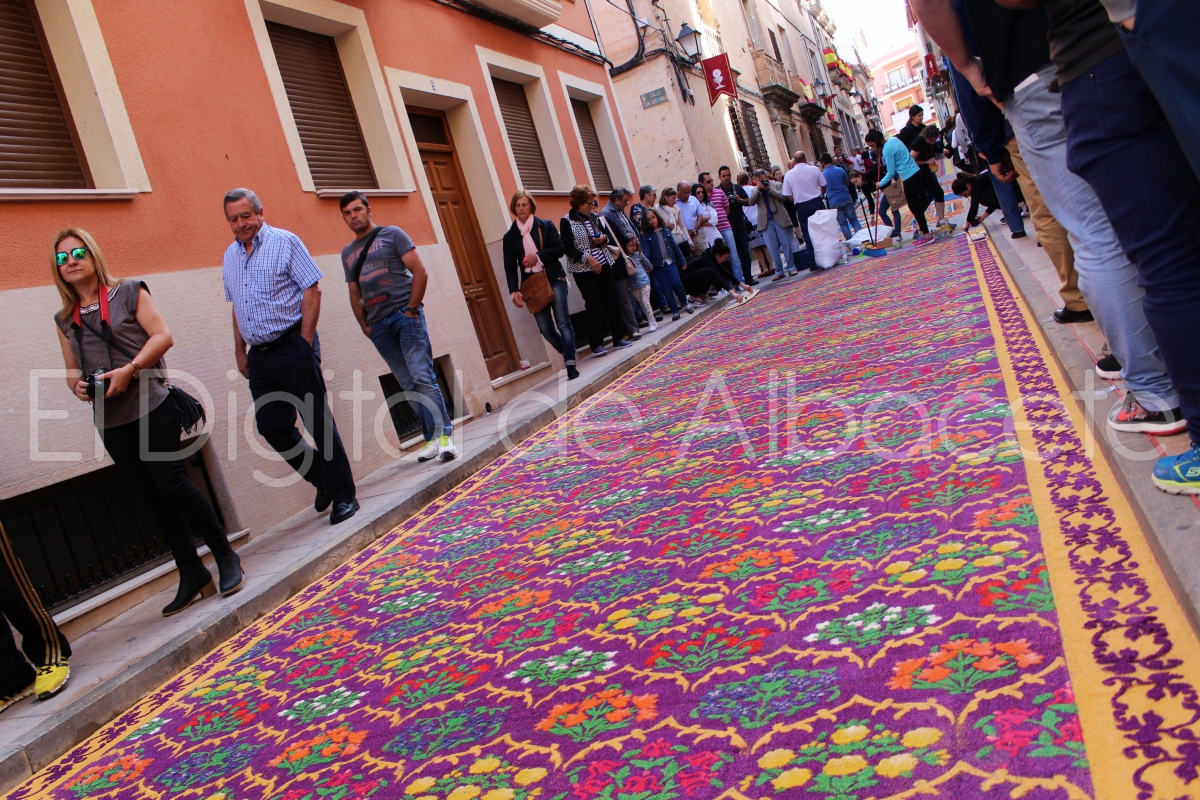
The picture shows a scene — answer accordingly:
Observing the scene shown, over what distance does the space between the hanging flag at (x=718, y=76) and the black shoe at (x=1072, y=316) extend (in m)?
18.4

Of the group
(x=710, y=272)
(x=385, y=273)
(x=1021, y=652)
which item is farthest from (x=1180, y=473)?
A: (x=710, y=272)

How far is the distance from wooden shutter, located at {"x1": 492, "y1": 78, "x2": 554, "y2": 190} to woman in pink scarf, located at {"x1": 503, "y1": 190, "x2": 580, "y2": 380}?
242 cm

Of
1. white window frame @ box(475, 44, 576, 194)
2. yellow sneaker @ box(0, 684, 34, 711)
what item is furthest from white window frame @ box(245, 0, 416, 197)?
yellow sneaker @ box(0, 684, 34, 711)

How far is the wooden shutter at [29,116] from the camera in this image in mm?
5887

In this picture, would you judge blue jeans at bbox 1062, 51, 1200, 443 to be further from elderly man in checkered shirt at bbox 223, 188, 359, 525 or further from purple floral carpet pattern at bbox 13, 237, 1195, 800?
elderly man in checkered shirt at bbox 223, 188, 359, 525

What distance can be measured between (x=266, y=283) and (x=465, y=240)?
5.56 m

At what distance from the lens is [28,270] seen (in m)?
5.40

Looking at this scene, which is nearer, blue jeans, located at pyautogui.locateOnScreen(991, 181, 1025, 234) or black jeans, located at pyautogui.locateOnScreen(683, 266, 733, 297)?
blue jeans, located at pyautogui.locateOnScreen(991, 181, 1025, 234)

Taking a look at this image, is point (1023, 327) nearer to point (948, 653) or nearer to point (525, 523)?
point (525, 523)

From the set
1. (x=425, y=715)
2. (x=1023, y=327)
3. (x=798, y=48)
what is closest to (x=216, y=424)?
(x=425, y=715)

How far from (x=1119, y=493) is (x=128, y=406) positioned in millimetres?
4312

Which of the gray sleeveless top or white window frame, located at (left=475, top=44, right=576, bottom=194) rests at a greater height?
white window frame, located at (left=475, top=44, right=576, bottom=194)

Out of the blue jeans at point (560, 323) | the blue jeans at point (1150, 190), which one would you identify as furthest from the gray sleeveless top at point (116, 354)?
the blue jeans at point (560, 323)

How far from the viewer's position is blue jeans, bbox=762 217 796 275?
1523 cm
